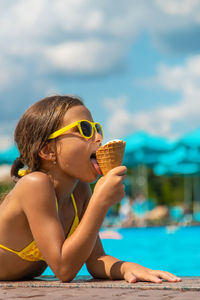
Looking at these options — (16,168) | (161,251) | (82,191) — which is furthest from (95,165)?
(161,251)

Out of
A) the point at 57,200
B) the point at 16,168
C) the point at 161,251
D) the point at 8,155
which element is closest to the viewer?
the point at 57,200

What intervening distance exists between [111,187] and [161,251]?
7.40 m

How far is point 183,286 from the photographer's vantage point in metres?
2.14

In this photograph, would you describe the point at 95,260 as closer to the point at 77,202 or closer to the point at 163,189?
the point at 77,202

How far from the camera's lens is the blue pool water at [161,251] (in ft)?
24.7

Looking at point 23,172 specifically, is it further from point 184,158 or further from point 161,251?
point 184,158

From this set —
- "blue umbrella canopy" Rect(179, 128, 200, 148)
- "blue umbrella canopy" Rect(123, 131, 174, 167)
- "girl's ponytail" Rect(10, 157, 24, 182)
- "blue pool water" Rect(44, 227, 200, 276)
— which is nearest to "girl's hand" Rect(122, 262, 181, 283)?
"girl's ponytail" Rect(10, 157, 24, 182)

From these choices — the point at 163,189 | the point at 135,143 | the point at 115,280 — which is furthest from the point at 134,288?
the point at 163,189

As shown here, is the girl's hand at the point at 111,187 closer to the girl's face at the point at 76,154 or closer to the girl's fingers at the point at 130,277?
the girl's face at the point at 76,154

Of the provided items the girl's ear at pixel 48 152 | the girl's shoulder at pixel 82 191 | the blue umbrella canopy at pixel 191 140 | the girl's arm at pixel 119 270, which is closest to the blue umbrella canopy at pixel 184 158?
the blue umbrella canopy at pixel 191 140

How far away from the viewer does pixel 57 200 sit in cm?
271

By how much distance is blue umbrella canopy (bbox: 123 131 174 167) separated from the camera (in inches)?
624

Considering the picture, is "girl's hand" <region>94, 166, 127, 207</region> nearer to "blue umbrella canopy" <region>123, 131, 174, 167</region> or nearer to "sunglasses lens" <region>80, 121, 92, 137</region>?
"sunglasses lens" <region>80, 121, 92, 137</region>

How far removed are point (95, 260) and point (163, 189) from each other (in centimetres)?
2861
